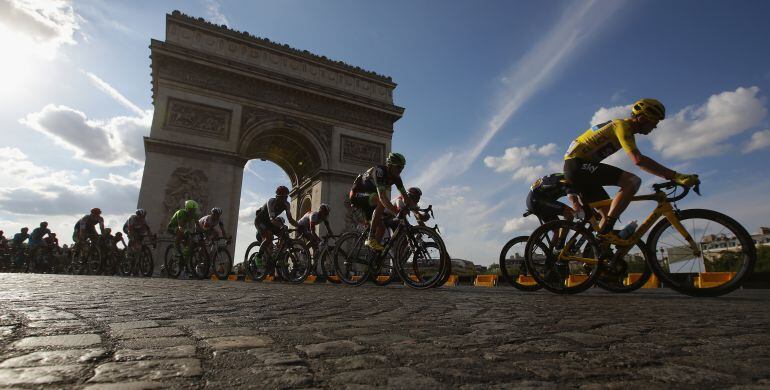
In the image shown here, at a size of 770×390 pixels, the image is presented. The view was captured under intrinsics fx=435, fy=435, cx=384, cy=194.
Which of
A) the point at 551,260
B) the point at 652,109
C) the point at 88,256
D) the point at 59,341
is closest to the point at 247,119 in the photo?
the point at 88,256

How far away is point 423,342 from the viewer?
144cm

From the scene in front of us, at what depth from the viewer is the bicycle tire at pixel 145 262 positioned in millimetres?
11086

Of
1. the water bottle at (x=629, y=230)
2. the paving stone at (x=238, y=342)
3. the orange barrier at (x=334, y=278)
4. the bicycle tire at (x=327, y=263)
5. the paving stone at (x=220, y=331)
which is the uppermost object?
the water bottle at (x=629, y=230)

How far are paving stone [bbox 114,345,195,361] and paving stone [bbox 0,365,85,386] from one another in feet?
0.43

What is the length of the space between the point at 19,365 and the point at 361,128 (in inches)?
850

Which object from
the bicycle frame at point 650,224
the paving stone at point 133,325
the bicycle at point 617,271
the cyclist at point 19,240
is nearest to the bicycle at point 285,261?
the bicycle at point 617,271

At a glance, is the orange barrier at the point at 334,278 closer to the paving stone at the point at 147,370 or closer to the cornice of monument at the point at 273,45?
the paving stone at the point at 147,370

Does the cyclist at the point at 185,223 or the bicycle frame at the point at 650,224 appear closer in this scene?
the bicycle frame at the point at 650,224

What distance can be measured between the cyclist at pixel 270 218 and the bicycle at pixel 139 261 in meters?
4.51

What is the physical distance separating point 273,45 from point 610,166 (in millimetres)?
20003

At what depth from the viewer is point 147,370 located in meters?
1.03

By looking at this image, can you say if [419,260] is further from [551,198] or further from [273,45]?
[273,45]

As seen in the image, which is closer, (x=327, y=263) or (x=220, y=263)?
(x=327, y=263)

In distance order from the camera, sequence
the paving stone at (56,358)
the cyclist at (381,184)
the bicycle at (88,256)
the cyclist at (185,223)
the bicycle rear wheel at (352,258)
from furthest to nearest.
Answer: the bicycle at (88,256)
the cyclist at (185,223)
the bicycle rear wheel at (352,258)
the cyclist at (381,184)
the paving stone at (56,358)
